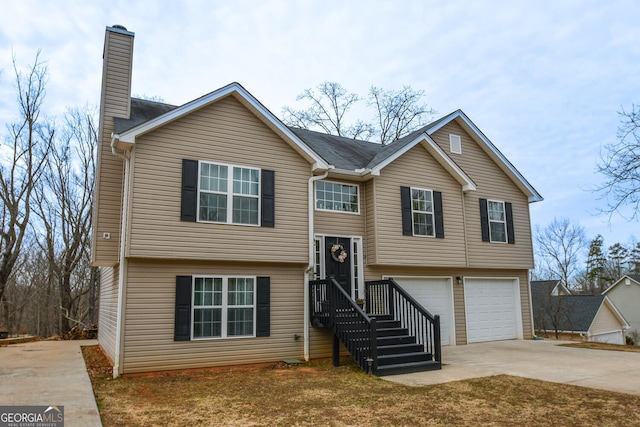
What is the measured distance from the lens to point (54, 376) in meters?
8.11

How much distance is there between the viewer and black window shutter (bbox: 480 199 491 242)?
45.3ft

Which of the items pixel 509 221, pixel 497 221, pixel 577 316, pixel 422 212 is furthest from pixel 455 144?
pixel 577 316

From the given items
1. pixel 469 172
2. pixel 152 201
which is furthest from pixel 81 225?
pixel 469 172

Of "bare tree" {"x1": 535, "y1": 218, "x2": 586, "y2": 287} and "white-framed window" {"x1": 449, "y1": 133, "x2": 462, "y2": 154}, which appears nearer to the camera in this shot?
"white-framed window" {"x1": 449, "y1": 133, "x2": 462, "y2": 154}

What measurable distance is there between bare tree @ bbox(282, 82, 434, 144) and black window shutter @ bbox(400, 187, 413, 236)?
1445 cm

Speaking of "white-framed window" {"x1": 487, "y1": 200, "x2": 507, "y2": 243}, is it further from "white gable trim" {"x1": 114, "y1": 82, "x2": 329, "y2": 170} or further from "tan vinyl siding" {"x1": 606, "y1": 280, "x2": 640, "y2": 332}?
"tan vinyl siding" {"x1": 606, "y1": 280, "x2": 640, "y2": 332}

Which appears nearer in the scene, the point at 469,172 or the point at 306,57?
the point at 469,172

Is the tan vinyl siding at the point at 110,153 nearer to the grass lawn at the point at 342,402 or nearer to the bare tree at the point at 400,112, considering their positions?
the grass lawn at the point at 342,402

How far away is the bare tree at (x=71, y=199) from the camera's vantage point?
20766 millimetres

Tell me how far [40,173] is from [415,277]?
17.4m

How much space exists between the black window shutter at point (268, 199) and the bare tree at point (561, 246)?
118ft

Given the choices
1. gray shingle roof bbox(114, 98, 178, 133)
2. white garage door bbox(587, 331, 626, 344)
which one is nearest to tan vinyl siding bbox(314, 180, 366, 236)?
gray shingle roof bbox(114, 98, 178, 133)

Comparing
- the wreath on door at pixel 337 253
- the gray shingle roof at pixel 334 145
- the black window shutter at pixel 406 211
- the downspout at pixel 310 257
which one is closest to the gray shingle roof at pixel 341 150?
the gray shingle roof at pixel 334 145

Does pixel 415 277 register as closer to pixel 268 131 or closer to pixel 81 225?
pixel 268 131
